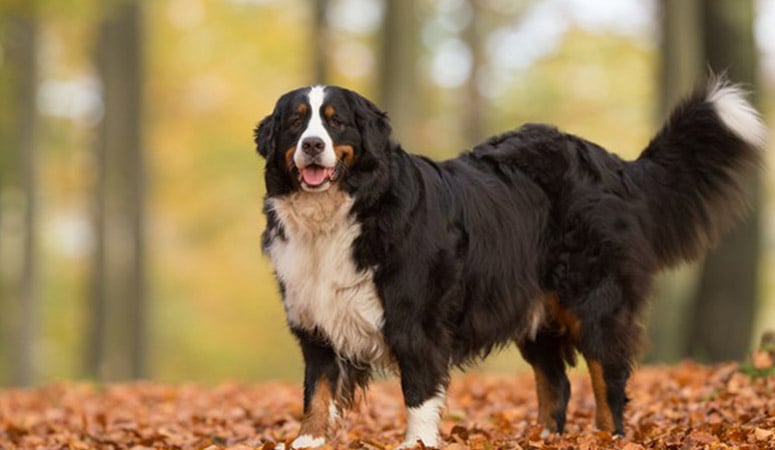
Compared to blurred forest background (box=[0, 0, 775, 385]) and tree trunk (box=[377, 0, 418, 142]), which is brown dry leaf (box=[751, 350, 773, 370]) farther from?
tree trunk (box=[377, 0, 418, 142])

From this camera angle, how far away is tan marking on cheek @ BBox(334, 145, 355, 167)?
18.3 feet

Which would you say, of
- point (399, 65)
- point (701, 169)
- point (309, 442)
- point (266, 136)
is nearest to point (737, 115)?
point (701, 169)

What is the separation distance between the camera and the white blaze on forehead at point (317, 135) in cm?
550

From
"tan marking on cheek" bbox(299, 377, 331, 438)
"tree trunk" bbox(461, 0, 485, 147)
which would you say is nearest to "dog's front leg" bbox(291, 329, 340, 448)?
"tan marking on cheek" bbox(299, 377, 331, 438)

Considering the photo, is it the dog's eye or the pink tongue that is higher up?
the dog's eye

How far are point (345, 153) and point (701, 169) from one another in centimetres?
256

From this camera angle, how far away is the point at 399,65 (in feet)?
44.9

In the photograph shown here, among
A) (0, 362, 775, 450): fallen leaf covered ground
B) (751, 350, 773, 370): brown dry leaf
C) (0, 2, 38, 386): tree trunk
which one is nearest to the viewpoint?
(0, 362, 775, 450): fallen leaf covered ground

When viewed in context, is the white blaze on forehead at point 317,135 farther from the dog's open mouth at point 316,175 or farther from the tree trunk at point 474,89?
the tree trunk at point 474,89

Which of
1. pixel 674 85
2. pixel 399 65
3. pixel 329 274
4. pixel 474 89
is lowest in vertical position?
pixel 329 274

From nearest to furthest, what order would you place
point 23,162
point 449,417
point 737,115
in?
point 737,115 → point 449,417 → point 23,162

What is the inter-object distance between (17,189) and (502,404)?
14661 mm

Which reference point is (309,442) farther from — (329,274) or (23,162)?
(23,162)

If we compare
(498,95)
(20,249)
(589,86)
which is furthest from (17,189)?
(589,86)
